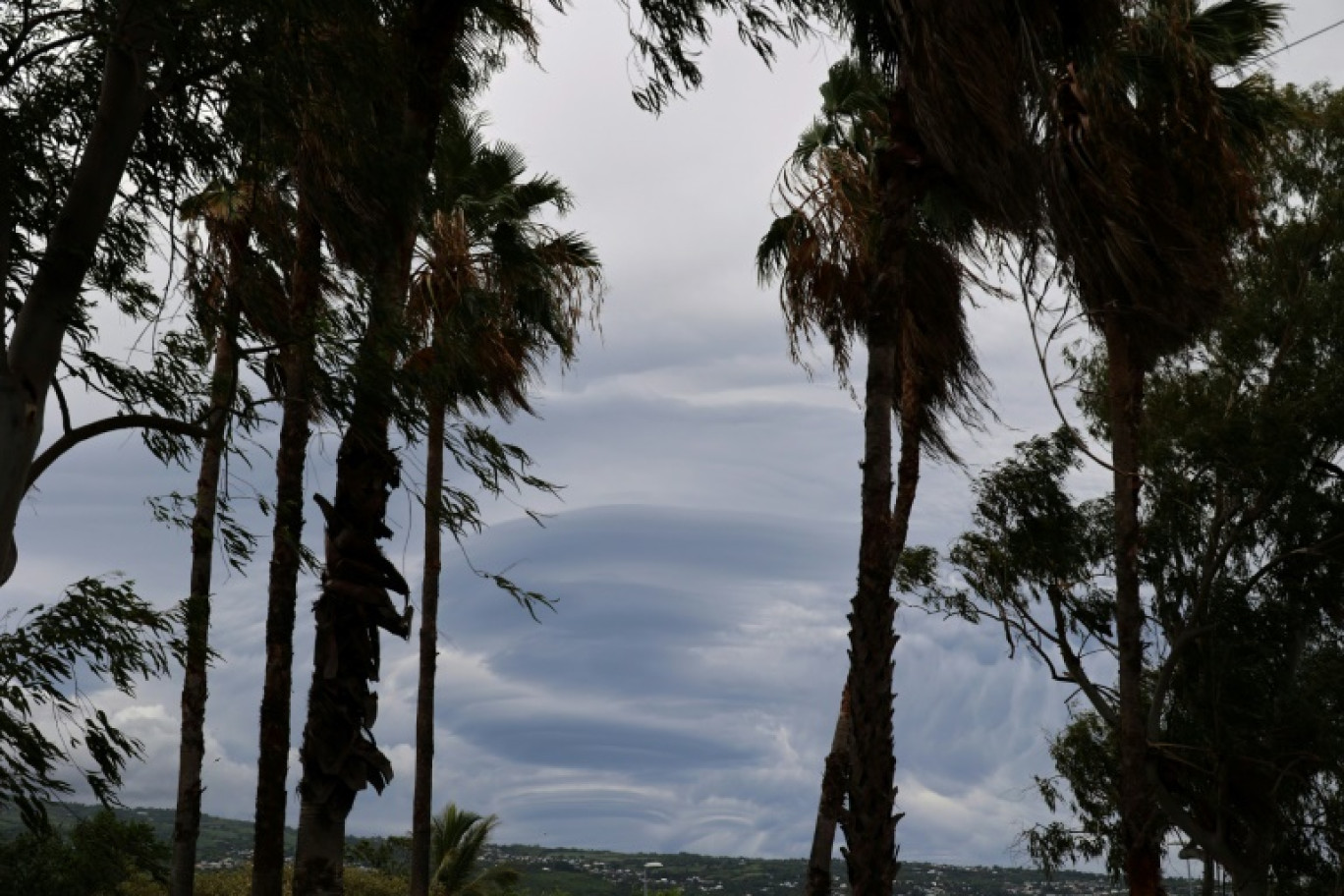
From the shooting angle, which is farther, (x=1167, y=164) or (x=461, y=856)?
(x=461, y=856)

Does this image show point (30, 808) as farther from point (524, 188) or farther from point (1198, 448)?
point (1198, 448)

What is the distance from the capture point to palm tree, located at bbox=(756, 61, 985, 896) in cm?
1151

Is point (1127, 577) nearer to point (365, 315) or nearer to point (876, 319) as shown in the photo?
point (876, 319)

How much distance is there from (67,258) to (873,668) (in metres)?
6.94

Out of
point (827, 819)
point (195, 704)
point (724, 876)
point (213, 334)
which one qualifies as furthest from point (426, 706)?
point (724, 876)

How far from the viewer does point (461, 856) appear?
95.6 ft

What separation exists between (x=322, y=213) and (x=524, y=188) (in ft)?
42.0

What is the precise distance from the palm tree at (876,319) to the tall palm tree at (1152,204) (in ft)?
7.09

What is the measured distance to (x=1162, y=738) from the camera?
1033 inches

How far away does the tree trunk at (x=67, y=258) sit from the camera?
9883 mm

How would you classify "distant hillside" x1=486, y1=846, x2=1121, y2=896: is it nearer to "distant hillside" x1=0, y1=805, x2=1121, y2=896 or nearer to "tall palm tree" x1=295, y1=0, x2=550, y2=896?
"distant hillside" x1=0, y1=805, x2=1121, y2=896

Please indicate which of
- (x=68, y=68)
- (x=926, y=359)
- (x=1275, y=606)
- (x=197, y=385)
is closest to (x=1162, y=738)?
(x=1275, y=606)

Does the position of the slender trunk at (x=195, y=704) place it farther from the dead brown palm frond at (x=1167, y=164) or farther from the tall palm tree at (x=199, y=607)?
the dead brown palm frond at (x=1167, y=164)

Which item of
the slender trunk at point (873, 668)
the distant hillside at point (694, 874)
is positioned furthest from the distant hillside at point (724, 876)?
the slender trunk at point (873, 668)
